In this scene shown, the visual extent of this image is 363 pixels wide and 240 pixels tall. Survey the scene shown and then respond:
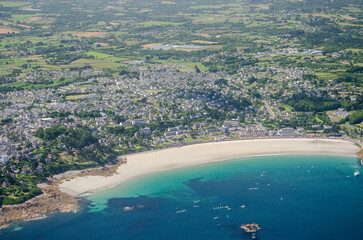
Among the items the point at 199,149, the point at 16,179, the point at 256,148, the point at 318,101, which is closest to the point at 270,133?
the point at 256,148

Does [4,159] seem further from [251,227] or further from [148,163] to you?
[251,227]

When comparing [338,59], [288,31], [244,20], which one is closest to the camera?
[338,59]

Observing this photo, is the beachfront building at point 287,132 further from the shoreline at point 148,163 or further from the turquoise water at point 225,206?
the turquoise water at point 225,206

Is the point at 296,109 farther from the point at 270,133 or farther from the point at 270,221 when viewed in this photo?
the point at 270,221

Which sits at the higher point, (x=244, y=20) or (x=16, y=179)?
(x=244, y=20)

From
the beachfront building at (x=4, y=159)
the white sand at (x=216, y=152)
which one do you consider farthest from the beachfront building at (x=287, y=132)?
the beachfront building at (x=4, y=159)

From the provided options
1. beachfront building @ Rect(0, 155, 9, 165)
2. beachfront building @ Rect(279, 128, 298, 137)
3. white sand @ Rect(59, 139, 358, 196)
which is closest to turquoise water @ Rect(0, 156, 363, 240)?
white sand @ Rect(59, 139, 358, 196)
